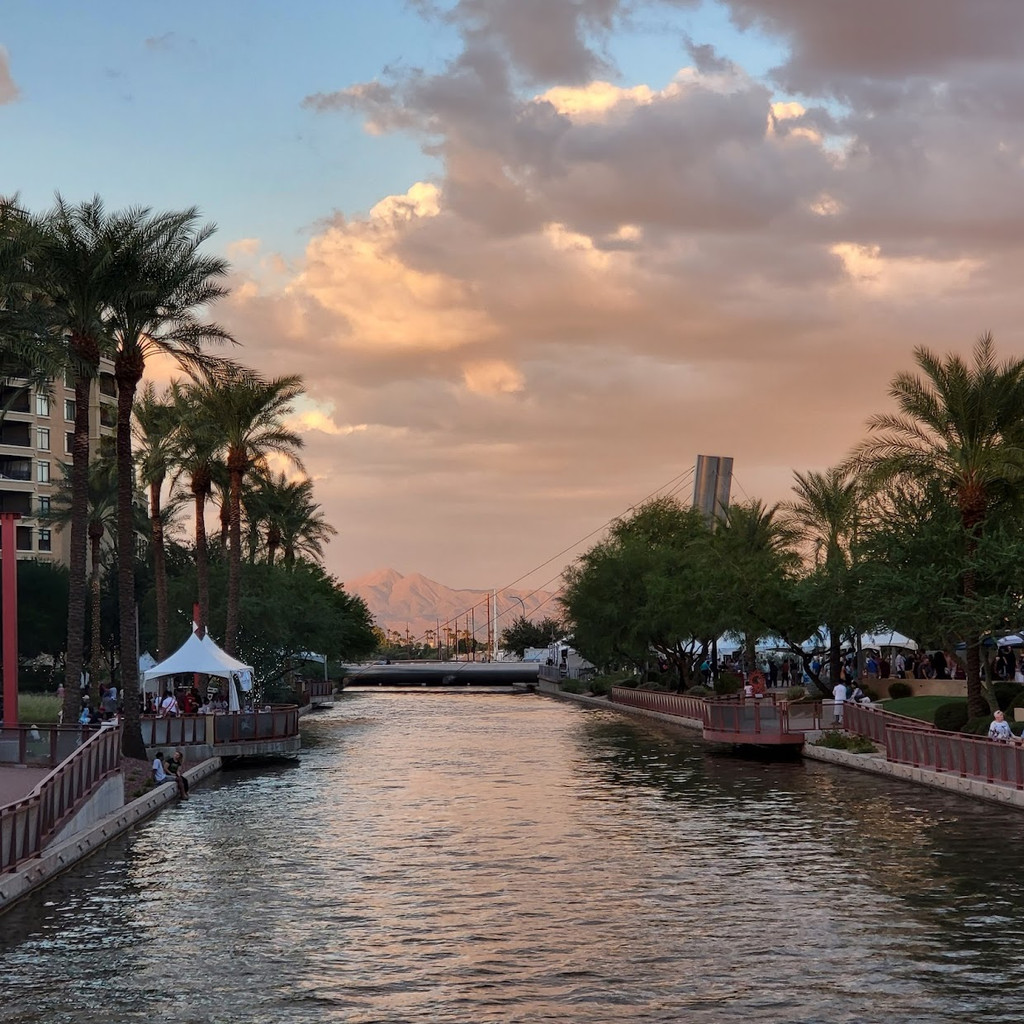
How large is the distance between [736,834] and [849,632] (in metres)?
42.0

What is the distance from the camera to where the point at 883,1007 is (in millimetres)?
16094

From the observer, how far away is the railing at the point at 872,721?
4628 cm

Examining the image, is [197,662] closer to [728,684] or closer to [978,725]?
[978,725]

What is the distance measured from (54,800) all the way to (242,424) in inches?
1593

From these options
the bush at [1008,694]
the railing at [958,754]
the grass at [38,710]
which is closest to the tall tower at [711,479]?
the grass at [38,710]

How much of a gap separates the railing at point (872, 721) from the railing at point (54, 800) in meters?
23.5

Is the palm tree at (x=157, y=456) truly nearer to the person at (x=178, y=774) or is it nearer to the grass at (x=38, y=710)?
the grass at (x=38, y=710)

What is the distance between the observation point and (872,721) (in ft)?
156

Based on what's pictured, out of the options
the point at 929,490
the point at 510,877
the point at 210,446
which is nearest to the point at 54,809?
the point at 510,877

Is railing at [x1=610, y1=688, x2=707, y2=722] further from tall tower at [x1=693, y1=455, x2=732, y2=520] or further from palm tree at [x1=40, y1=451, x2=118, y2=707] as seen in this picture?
tall tower at [x1=693, y1=455, x2=732, y2=520]

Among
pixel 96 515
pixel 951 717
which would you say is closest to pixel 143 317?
pixel 951 717

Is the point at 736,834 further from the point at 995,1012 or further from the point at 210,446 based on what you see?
the point at 210,446

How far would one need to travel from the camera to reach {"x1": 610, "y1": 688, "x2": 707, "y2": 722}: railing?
6825cm

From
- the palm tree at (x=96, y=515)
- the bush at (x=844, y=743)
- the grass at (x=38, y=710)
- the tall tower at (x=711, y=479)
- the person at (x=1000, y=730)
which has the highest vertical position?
the tall tower at (x=711, y=479)
